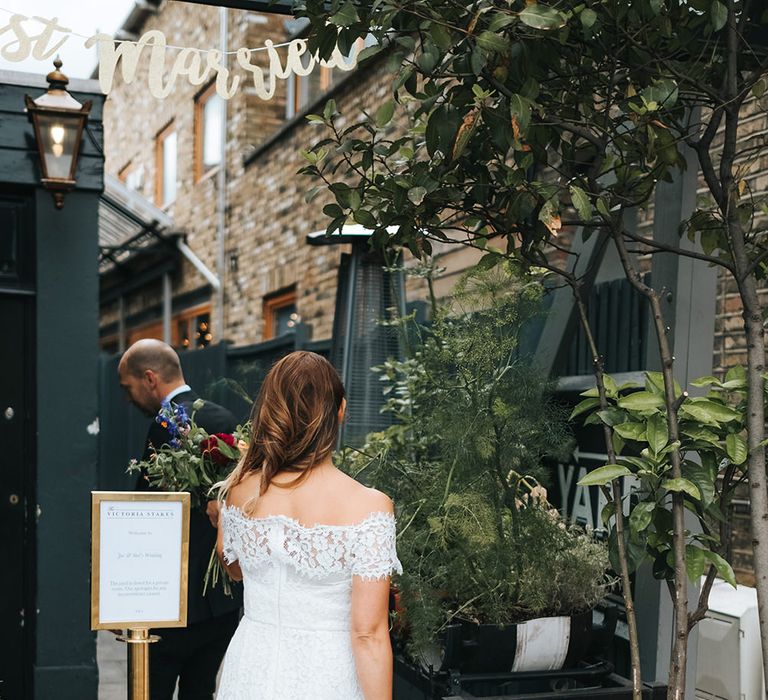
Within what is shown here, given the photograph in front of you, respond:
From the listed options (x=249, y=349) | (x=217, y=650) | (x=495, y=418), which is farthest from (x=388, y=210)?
(x=249, y=349)

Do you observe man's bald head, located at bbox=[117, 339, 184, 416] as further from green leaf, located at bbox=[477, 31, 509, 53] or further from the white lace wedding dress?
green leaf, located at bbox=[477, 31, 509, 53]

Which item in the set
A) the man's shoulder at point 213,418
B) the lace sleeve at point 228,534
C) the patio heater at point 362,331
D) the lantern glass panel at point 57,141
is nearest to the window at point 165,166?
the lantern glass panel at point 57,141

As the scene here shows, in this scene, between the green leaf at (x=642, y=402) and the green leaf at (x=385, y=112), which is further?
the green leaf at (x=642, y=402)

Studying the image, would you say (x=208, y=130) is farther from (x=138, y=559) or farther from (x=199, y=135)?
(x=138, y=559)

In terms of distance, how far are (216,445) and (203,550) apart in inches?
31.6

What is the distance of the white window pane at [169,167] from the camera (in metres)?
14.9

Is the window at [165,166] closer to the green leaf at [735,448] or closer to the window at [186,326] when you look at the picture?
the window at [186,326]

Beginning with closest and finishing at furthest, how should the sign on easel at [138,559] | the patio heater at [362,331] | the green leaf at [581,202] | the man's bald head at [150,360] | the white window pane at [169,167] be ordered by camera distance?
the green leaf at [581,202] → the sign on easel at [138,559] → the man's bald head at [150,360] → the patio heater at [362,331] → the white window pane at [169,167]

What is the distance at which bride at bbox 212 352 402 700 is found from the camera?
7.96 ft

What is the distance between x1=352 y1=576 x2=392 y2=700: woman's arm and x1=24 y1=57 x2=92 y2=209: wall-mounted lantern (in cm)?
381

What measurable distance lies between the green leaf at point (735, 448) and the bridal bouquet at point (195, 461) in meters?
1.66

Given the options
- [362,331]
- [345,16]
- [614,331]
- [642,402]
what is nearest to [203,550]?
[362,331]

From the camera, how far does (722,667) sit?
3.37 metres

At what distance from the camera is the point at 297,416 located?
251 centimetres
